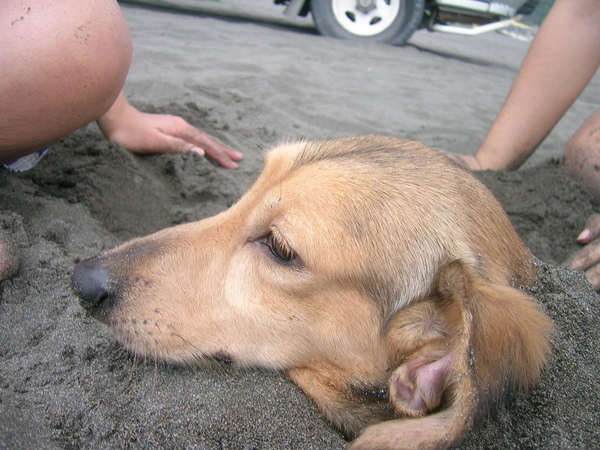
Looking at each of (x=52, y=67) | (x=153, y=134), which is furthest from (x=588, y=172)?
(x=52, y=67)

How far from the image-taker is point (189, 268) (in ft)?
7.48

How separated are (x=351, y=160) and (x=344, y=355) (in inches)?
35.3

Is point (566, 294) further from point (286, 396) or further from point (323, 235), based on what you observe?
point (286, 396)

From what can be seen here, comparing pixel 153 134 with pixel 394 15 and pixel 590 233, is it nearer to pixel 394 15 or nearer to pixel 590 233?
pixel 590 233

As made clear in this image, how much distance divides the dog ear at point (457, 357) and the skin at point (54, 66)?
83.4 inches

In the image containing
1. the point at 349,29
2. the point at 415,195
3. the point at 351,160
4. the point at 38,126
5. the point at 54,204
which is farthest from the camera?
the point at 349,29

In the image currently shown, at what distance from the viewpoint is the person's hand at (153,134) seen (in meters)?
4.00

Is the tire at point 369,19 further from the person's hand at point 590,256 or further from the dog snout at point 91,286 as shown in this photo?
the dog snout at point 91,286

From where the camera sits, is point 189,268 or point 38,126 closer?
point 189,268

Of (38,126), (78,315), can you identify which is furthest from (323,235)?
(38,126)

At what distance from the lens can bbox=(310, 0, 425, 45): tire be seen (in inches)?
395

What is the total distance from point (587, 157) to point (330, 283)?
3009 mm

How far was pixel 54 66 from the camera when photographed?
2.60m

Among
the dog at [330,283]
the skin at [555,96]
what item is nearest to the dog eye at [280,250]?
the dog at [330,283]
